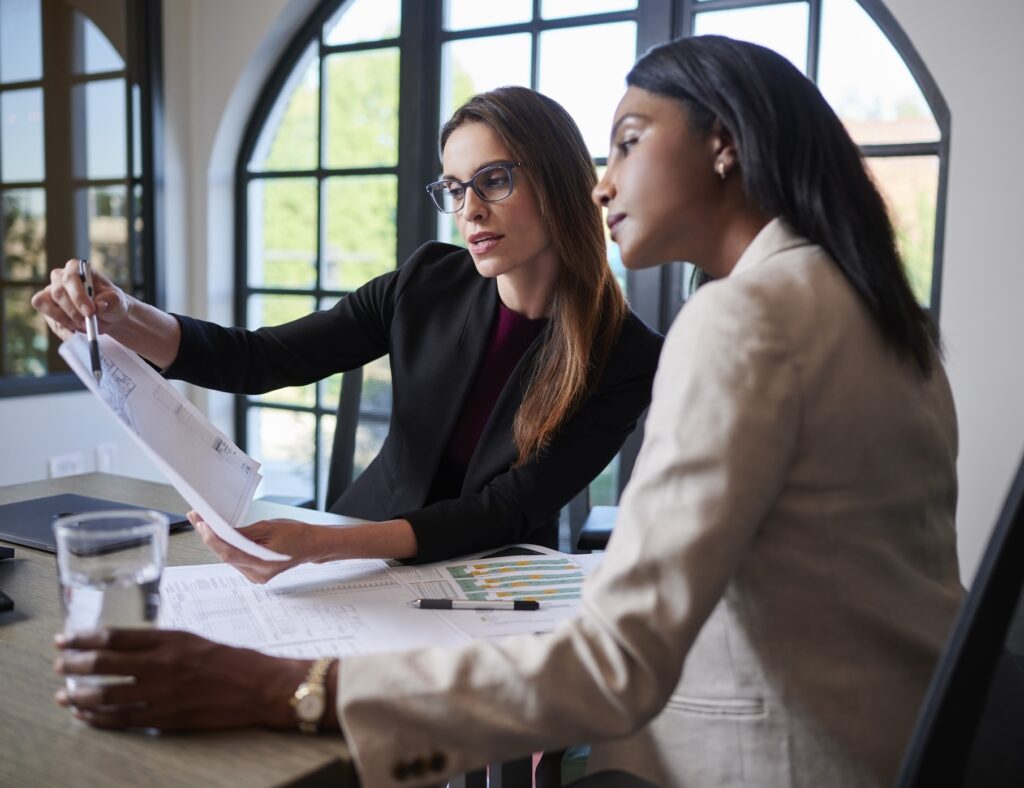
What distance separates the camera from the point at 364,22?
129 inches

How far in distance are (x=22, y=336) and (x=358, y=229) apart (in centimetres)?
121

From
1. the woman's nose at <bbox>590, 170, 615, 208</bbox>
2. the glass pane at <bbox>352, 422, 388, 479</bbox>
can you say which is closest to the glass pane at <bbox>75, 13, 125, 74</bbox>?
the glass pane at <bbox>352, 422, 388, 479</bbox>

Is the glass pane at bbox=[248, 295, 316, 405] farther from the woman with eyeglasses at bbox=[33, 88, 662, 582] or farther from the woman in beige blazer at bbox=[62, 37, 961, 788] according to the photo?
the woman in beige blazer at bbox=[62, 37, 961, 788]

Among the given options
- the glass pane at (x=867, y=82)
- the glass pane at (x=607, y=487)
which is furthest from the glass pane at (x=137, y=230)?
the glass pane at (x=867, y=82)

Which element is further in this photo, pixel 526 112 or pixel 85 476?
pixel 85 476

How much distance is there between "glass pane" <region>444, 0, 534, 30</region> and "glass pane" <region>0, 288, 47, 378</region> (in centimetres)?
171

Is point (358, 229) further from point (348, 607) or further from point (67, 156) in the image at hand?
point (348, 607)

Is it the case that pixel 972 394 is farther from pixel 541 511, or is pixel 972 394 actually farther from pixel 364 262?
pixel 364 262

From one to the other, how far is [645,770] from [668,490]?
336mm

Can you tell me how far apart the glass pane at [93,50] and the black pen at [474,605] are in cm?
291

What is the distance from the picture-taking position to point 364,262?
3463mm

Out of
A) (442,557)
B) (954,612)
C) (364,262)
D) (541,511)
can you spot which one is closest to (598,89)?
(364,262)

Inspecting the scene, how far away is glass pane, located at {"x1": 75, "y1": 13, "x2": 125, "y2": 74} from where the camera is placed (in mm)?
3189

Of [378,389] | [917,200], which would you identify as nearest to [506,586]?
[917,200]
